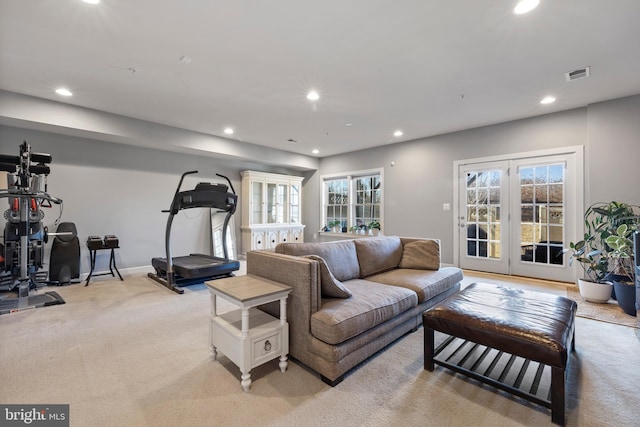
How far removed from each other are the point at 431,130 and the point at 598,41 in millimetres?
2717

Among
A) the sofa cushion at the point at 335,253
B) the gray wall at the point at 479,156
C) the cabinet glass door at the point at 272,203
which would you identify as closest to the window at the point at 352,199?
the gray wall at the point at 479,156

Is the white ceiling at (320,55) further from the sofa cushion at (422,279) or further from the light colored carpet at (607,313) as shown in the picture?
the light colored carpet at (607,313)

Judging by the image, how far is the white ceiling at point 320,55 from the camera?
2121mm

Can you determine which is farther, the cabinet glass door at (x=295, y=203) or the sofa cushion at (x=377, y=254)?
the cabinet glass door at (x=295, y=203)

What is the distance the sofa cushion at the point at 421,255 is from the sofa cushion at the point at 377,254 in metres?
0.09

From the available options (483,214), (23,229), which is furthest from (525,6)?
(23,229)

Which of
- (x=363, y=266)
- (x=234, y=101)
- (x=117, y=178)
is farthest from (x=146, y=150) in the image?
(x=363, y=266)

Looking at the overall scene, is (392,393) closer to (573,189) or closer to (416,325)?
(416,325)

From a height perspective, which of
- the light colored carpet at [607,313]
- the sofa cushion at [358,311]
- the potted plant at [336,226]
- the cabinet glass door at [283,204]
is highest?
the cabinet glass door at [283,204]

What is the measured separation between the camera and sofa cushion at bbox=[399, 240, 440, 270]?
3367mm

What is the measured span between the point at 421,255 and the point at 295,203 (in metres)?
4.61

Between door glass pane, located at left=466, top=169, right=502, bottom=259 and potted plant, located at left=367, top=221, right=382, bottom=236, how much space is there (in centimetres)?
186

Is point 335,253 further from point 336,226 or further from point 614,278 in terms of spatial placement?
point 336,226

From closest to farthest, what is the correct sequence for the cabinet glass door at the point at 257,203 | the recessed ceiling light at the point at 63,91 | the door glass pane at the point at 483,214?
the recessed ceiling light at the point at 63,91 < the door glass pane at the point at 483,214 < the cabinet glass door at the point at 257,203
